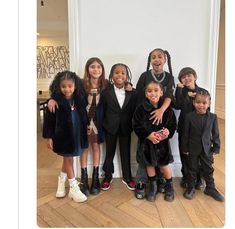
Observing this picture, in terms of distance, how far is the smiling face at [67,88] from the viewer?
26.6 inches

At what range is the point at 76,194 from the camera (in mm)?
712

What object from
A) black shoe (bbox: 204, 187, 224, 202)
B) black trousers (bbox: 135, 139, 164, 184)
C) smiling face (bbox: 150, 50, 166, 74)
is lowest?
black shoe (bbox: 204, 187, 224, 202)

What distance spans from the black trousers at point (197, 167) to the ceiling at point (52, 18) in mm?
561

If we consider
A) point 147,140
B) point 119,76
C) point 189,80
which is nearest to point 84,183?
point 147,140

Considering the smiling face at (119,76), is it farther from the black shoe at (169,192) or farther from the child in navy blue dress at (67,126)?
the black shoe at (169,192)

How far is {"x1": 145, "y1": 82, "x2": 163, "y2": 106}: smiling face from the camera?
2.33 feet

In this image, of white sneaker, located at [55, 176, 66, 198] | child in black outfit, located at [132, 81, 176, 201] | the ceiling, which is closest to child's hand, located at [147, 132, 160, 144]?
child in black outfit, located at [132, 81, 176, 201]

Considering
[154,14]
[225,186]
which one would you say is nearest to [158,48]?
[154,14]

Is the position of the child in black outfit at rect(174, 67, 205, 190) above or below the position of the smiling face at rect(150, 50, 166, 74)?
below

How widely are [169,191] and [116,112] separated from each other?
1.02 ft

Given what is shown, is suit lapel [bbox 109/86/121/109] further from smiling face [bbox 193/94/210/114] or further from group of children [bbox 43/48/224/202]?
smiling face [bbox 193/94/210/114]

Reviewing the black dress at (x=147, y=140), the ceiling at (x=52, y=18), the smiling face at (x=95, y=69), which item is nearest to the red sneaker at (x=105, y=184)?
the black dress at (x=147, y=140)
